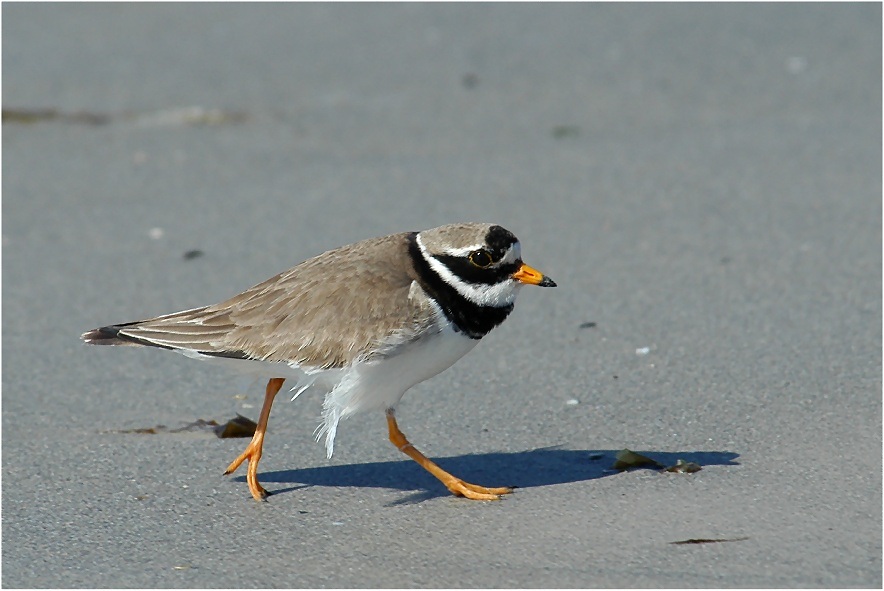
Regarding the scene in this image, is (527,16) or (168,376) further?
(527,16)

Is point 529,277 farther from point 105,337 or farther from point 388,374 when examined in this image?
point 105,337

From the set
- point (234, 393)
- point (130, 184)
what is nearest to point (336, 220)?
point (130, 184)

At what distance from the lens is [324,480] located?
474cm

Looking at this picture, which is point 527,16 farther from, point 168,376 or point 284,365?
point 284,365

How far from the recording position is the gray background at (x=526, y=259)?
413 cm

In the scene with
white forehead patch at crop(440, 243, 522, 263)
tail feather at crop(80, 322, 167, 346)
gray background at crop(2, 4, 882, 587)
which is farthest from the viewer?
tail feather at crop(80, 322, 167, 346)

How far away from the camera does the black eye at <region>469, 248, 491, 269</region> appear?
464 cm

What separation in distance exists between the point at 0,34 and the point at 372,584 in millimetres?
7638

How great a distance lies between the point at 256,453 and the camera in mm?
4652

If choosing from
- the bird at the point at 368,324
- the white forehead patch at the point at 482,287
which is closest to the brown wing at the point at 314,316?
the bird at the point at 368,324

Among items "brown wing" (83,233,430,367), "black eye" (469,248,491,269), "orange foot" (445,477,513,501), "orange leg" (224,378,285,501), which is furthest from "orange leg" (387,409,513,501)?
"black eye" (469,248,491,269)

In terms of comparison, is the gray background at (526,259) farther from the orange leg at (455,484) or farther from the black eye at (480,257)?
the black eye at (480,257)

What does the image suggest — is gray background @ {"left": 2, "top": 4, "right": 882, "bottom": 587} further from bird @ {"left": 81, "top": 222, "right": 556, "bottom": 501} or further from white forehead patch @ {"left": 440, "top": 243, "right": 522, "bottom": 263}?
white forehead patch @ {"left": 440, "top": 243, "right": 522, "bottom": 263}

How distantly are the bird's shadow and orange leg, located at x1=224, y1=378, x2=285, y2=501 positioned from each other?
0.08 m
